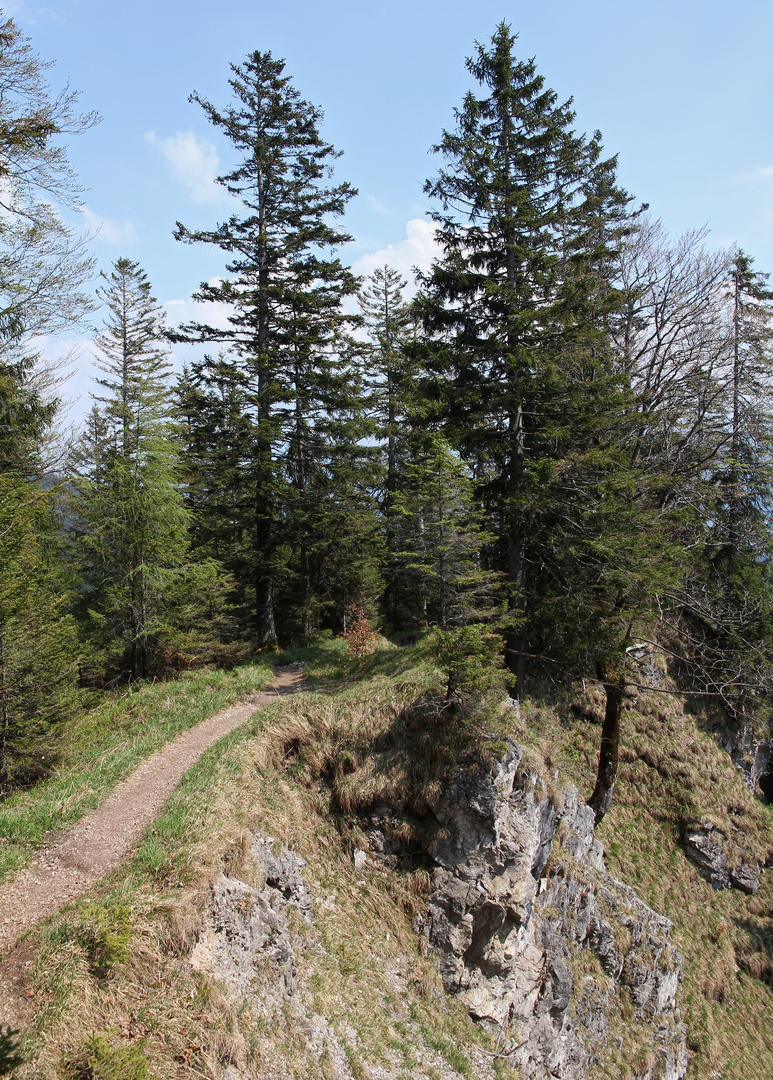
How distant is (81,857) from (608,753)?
1223cm

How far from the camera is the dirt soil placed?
4.82 metres

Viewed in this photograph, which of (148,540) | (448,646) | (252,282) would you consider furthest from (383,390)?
(448,646)

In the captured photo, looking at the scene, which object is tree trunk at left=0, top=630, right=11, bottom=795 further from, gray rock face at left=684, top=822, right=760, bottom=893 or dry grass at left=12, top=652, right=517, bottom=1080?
gray rock face at left=684, top=822, right=760, bottom=893

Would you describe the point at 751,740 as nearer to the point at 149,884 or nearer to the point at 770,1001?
the point at 770,1001

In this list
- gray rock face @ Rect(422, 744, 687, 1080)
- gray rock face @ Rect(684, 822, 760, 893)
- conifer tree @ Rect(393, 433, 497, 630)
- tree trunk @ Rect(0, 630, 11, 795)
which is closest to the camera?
tree trunk @ Rect(0, 630, 11, 795)

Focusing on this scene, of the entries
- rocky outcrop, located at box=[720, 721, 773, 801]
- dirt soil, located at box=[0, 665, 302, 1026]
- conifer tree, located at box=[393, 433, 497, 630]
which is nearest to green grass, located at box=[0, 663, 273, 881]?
dirt soil, located at box=[0, 665, 302, 1026]

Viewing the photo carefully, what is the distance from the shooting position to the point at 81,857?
6.45 meters

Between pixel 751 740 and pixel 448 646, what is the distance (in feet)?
57.2

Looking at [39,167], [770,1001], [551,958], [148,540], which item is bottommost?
[770,1001]

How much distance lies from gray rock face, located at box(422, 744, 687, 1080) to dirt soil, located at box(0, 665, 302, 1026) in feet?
15.1

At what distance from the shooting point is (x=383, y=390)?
2425 centimetres

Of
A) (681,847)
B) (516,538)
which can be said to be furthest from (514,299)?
(681,847)

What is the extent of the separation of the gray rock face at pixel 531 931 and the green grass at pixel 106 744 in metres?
5.33

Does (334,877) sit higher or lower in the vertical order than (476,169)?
lower
